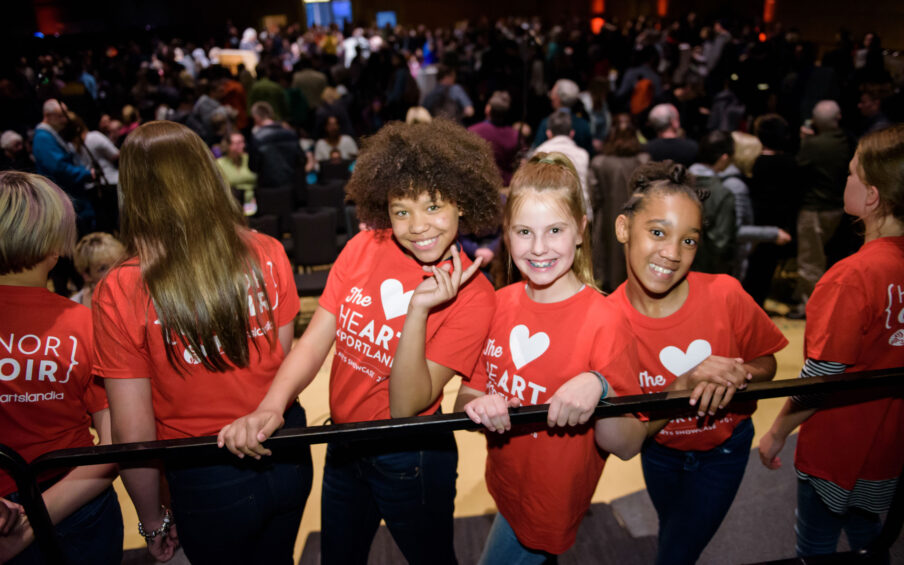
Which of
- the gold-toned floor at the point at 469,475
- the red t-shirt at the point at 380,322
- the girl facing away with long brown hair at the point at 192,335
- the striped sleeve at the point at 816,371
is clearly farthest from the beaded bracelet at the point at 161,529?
the striped sleeve at the point at 816,371

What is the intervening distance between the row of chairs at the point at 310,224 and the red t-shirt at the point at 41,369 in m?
2.61

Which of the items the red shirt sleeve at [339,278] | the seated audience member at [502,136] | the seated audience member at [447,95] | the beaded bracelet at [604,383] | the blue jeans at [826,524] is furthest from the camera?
the seated audience member at [447,95]

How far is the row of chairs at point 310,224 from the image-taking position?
14.9 feet

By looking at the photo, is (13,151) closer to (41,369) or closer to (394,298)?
(41,369)

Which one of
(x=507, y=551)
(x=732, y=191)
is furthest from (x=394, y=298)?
(x=732, y=191)

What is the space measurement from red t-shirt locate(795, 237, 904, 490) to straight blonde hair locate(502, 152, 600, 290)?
64cm

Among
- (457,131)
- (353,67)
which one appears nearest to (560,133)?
(457,131)

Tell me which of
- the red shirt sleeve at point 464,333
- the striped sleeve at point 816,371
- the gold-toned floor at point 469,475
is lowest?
the gold-toned floor at point 469,475

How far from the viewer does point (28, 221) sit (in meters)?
1.40

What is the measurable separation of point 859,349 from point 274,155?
4.71 meters

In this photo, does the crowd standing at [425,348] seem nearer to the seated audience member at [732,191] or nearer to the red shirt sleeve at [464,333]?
the red shirt sleeve at [464,333]

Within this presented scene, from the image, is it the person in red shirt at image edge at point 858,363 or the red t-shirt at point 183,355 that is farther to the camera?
the person in red shirt at image edge at point 858,363

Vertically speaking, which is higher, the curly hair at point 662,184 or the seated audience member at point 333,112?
the seated audience member at point 333,112

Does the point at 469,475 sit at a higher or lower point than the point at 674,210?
lower
